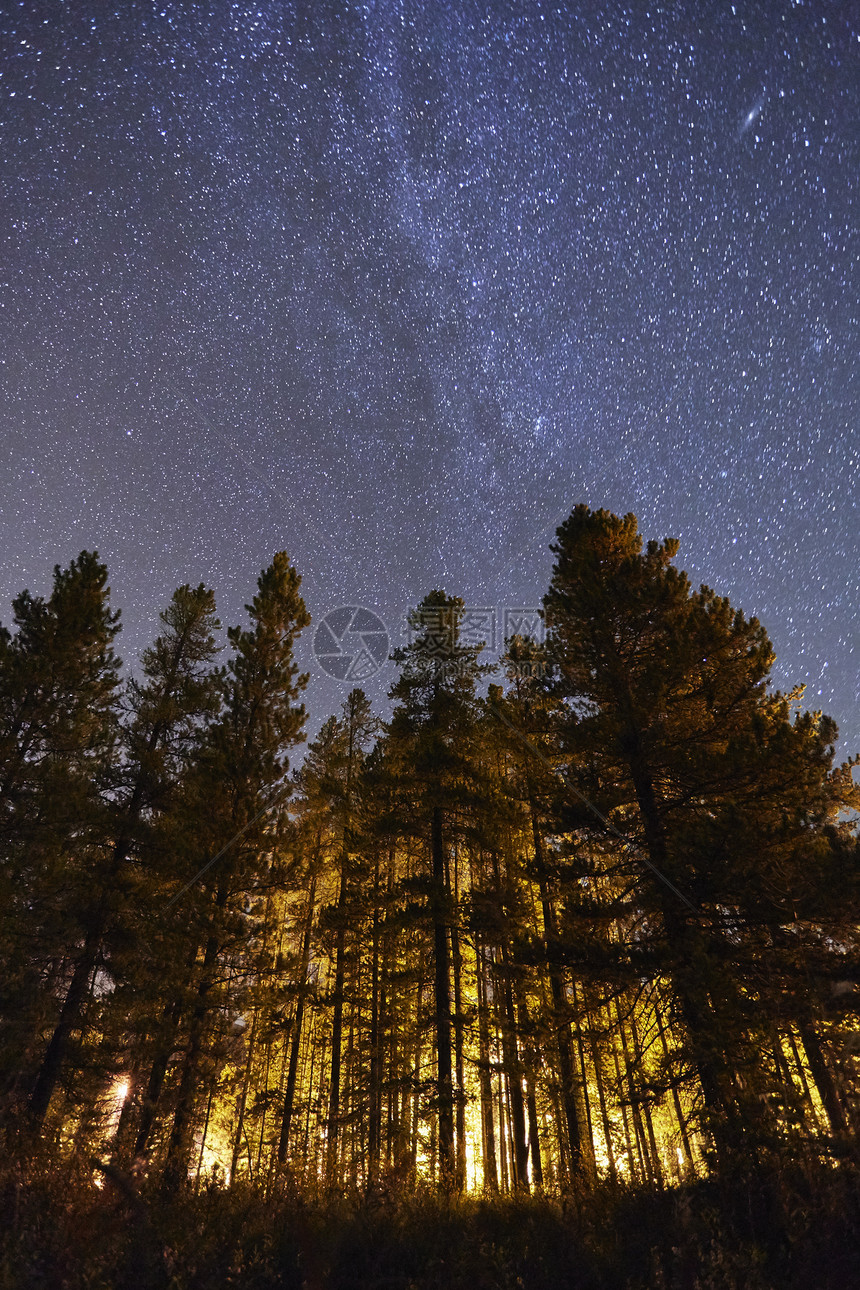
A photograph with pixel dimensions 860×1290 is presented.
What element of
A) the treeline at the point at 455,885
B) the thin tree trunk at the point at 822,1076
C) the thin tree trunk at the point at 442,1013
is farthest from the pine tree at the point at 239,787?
the thin tree trunk at the point at 822,1076

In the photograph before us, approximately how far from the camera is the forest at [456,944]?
5789mm

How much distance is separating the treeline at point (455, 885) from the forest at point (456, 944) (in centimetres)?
8

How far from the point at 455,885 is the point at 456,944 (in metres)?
3.37

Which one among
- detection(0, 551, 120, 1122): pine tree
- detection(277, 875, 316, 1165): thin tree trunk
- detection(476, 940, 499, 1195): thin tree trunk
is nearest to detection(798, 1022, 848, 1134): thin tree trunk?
detection(476, 940, 499, 1195): thin tree trunk

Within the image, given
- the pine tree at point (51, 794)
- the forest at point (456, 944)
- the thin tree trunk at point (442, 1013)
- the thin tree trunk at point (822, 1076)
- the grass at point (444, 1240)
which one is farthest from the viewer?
the pine tree at point (51, 794)

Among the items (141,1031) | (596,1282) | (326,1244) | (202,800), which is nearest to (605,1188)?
(596,1282)

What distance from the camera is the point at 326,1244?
566 cm

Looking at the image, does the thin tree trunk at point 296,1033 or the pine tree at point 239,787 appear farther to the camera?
the thin tree trunk at point 296,1033

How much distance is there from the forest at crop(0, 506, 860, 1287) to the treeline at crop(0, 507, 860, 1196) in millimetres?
77

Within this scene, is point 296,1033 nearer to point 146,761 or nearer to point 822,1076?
point 146,761

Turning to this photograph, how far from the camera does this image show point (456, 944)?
1374cm

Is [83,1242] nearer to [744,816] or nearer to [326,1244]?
[326,1244]

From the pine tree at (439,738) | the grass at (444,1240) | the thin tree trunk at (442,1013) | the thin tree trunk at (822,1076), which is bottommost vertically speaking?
the grass at (444,1240)

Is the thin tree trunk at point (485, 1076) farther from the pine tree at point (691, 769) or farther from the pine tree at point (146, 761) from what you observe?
the pine tree at point (146, 761)
